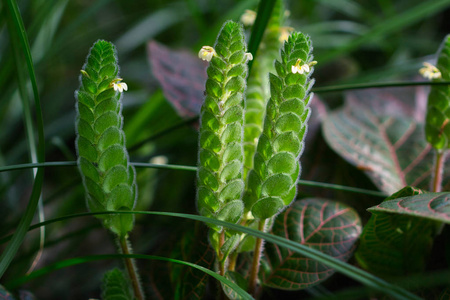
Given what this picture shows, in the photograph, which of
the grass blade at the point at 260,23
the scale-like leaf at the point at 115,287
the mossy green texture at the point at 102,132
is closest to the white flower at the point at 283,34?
the grass blade at the point at 260,23

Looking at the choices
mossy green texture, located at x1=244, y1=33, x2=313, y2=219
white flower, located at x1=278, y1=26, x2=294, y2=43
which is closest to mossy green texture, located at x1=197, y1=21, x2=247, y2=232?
mossy green texture, located at x1=244, y1=33, x2=313, y2=219

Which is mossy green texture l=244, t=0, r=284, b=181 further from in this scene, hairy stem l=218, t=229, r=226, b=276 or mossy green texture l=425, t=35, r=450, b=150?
mossy green texture l=425, t=35, r=450, b=150

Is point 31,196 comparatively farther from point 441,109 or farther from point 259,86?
point 441,109

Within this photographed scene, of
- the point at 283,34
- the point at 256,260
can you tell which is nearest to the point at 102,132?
the point at 256,260

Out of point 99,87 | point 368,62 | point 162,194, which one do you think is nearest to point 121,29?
point 162,194

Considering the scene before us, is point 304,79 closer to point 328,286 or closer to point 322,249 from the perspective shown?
point 322,249
